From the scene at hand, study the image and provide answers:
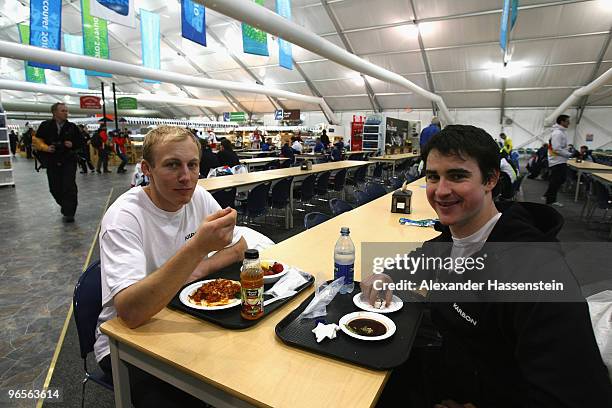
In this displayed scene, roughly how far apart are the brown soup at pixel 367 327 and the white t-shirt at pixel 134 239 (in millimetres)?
747

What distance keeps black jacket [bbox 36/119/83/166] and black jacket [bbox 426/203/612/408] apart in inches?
214

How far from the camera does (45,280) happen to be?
319 cm

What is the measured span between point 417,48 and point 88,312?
610 inches

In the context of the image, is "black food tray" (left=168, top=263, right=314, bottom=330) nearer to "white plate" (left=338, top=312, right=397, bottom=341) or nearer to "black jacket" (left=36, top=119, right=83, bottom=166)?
"white plate" (left=338, top=312, right=397, bottom=341)

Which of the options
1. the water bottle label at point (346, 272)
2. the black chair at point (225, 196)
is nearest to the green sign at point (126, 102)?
the black chair at point (225, 196)

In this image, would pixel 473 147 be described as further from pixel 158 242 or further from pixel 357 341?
pixel 158 242

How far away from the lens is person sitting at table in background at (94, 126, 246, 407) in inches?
43.9

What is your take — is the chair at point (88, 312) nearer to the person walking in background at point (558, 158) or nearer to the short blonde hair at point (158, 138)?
the short blonde hair at point (158, 138)

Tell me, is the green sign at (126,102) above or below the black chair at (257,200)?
above

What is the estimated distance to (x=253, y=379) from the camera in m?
0.91

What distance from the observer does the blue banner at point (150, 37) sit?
9.59 metres

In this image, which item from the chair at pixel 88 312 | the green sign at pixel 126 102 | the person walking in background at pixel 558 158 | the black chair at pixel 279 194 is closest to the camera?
the chair at pixel 88 312

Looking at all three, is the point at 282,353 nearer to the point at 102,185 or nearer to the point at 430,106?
the point at 102,185

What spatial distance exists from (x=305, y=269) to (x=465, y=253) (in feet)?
2.40
